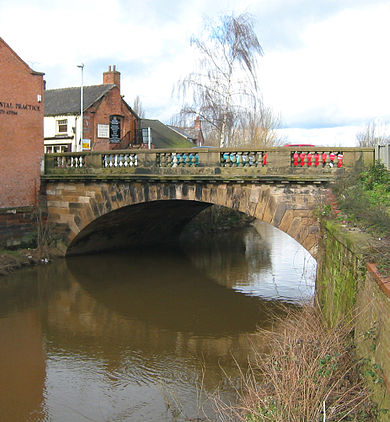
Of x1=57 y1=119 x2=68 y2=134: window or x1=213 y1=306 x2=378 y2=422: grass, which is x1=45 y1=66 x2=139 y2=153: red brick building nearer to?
x1=57 y1=119 x2=68 y2=134: window

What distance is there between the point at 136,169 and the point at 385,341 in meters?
11.2

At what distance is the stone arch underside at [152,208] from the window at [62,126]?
896 cm

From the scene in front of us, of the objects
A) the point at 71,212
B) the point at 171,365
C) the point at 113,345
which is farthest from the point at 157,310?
the point at 71,212

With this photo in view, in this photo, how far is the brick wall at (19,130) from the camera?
16.1 m

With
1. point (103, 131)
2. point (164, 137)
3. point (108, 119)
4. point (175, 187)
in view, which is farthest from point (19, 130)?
point (164, 137)

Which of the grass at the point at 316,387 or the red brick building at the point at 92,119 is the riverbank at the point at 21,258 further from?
the grass at the point at 316,387

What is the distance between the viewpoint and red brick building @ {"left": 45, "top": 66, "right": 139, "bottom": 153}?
26.2m

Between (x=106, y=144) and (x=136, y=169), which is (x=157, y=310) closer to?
(x=136, y=169)

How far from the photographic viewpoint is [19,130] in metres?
16.5

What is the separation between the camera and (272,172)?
12109 millimetres

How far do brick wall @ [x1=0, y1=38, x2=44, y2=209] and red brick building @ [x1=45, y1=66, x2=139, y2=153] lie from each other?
23.5 ft

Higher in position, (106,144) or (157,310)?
(106,144)

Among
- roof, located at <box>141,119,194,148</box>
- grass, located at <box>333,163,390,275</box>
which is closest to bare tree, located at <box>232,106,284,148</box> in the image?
roof, located at <box>141,119,194,148</box>

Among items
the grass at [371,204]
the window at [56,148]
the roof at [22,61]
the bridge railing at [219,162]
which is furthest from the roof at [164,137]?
the grass at [371,204]
